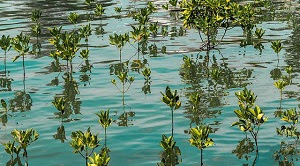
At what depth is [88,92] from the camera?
12086 millimetres

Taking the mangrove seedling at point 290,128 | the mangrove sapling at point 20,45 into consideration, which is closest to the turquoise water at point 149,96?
the mangrove seedling at point 290,128

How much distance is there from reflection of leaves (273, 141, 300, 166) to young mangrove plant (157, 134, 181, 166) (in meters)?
1.43

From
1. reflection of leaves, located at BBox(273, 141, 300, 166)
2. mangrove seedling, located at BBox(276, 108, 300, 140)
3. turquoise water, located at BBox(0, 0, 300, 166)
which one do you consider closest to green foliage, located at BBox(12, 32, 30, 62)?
turquoise water, located at BBox(0, 0, 300, 166)

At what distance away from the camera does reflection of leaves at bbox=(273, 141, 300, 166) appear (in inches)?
319

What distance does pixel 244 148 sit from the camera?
869 cm

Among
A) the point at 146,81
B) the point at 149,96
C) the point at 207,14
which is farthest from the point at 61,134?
the point at 207,14

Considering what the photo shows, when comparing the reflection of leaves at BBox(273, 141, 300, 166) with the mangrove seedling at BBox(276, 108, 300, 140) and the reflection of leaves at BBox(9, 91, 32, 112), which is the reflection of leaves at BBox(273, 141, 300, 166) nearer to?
the mangrove seedling at BBox(276, 108, 300, 140)

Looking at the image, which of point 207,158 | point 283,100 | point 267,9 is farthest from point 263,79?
point 267,9

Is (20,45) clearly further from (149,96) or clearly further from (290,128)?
(290,128)

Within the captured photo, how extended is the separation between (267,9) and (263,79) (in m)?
10.3

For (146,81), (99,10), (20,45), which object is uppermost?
(99,10)

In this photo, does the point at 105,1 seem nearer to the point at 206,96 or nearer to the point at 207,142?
the point at 206,96

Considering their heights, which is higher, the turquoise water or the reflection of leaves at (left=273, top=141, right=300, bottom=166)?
the turquoise water

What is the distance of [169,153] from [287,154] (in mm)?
1760
